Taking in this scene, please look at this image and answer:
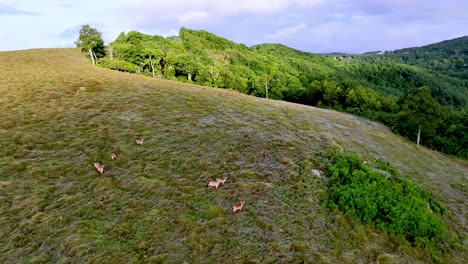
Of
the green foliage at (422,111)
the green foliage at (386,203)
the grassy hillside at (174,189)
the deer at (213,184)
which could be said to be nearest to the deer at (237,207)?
the grassy hillside at (174,189)

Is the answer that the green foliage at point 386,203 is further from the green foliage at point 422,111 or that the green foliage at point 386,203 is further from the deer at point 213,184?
the green foliage at point 422,111

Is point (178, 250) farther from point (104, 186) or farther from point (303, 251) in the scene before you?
point (104, 186)

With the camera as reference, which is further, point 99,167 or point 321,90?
point 321,90

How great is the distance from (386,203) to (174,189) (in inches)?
444

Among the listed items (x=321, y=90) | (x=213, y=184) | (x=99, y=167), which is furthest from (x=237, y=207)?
(x=321, y=90)

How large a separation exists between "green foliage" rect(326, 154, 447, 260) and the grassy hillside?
0.68m

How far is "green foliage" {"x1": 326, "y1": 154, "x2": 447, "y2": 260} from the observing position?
43.0 feet

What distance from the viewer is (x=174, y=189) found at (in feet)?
46.0

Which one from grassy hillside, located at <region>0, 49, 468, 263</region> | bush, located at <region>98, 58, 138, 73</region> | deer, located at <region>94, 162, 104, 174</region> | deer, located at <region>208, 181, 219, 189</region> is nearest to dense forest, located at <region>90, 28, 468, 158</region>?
bush, located at <region>98, 58, 138, 73</region>

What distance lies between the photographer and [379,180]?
16.3 metres

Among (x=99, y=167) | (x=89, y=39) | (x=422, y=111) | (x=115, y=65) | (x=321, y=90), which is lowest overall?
(x=321, y=90)

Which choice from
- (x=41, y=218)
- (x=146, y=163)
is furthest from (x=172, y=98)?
(x=41, y=218)

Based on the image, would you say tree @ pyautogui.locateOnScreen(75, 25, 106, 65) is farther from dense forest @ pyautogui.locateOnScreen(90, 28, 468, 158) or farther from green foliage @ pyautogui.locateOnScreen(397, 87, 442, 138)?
green foliage @ pyautogui.locateOnScreen(397, 87, 442, 138)

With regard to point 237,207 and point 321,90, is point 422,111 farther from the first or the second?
point 321,90
